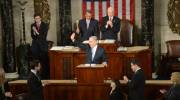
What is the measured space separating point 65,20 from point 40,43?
1.89 m

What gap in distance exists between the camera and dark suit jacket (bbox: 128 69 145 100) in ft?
32.6

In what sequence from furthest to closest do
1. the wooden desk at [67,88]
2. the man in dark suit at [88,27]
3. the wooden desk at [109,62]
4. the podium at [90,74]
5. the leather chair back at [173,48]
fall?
the leather chair back at [173,48], the man in dark suit at [88,27], the wooden desk at [109,62], the wooden desk at [67,88], the podium at [90,74]

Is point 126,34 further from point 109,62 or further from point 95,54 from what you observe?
point 95,54

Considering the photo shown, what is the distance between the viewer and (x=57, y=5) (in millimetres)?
15383

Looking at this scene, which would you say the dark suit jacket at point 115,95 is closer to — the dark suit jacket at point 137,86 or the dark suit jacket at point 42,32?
the dark suit jacket at point 137,86

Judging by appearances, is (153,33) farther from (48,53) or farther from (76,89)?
(76,89)

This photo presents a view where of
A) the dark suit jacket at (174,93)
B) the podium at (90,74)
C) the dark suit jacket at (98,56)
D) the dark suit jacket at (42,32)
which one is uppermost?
the dark suit jacket at (42,32)

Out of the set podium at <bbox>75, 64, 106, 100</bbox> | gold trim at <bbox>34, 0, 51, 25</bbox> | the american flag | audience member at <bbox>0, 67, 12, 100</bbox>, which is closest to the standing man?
gold trim at <bbox>34, 0, 51, 25</bbox>

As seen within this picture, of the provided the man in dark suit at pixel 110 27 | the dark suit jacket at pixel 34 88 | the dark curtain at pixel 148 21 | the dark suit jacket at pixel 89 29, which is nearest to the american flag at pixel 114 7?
the dark curtain at pixel 148 21

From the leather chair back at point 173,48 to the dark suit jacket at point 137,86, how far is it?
14.3ft

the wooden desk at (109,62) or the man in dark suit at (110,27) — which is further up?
the man in dark suit at (110,27)

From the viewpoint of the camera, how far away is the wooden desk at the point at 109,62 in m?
12.3

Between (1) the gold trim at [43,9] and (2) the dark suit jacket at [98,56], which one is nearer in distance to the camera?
(2) the dark suit jacket at [98,56]

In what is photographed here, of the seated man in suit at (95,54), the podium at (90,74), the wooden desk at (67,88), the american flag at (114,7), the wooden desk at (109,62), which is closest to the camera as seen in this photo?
the podium at (90,74)
